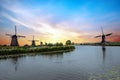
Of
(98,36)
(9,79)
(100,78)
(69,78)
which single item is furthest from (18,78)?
(98,36)

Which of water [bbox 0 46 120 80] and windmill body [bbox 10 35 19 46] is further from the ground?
windmill body [bbox 10 35 19 46]

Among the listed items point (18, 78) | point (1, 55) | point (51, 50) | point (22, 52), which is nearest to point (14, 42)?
point (51, 50)

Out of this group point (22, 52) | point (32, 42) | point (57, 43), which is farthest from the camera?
point (32, 42)

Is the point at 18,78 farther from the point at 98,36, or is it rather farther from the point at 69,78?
the point at 98,36

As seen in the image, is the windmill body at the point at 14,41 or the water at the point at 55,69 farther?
the windmill body at the point at 14,41

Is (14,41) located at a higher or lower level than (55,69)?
higher

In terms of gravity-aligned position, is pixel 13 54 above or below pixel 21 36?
below

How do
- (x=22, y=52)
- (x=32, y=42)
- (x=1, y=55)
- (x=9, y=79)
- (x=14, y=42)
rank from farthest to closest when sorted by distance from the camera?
(x=32, y=42), (x=14, y=42), (x=22, y=52), (x=1, y=55), (x=9, y=79)

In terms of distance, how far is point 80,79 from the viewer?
12594 mm

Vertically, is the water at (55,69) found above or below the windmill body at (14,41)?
below

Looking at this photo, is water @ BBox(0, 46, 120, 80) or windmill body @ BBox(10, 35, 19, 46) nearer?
water @ BBox(0, 46, 120, 80)

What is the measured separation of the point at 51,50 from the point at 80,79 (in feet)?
124

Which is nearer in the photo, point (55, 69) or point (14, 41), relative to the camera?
point (55, 69)

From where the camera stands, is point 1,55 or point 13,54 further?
point 13,54
